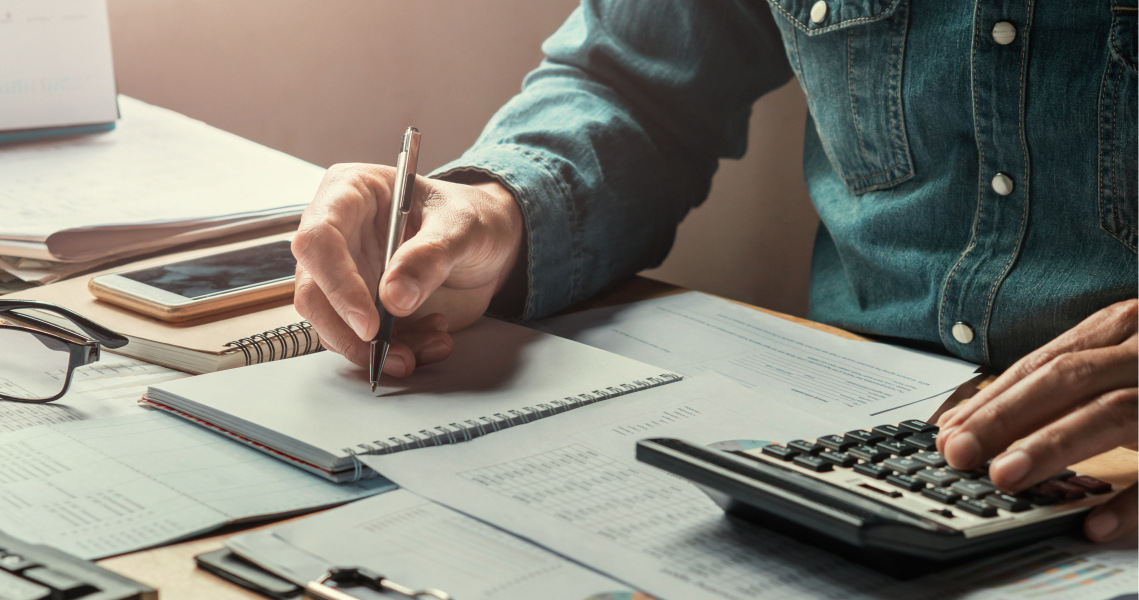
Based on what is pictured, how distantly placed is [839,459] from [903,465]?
30 mm

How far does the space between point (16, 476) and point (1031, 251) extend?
2.36 ft

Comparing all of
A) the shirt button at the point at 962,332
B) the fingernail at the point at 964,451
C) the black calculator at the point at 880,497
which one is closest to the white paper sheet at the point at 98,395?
the black calculator at the point at 880,497

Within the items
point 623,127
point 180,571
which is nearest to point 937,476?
point 180,571

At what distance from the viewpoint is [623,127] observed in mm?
979

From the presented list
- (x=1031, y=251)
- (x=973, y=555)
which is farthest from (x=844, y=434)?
(x=1031, y=251)

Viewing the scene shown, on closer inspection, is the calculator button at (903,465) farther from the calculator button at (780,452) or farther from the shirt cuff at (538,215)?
the shirt cuff at (538,215)

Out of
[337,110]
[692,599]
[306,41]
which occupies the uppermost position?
[306,41]

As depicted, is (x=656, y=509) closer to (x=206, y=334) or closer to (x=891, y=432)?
(x=891, y=432)

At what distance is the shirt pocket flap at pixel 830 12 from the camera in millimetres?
836

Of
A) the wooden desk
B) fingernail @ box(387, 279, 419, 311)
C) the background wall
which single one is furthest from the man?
the background wall

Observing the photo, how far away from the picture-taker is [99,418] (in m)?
0.61

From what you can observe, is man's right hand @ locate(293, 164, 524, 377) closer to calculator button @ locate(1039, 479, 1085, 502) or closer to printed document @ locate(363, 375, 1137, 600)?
printed document @ locate(363, 375, 1137, 600)

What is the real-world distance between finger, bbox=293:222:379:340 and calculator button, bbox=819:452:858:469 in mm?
307

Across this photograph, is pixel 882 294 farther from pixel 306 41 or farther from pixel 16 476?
pixel 306 41
